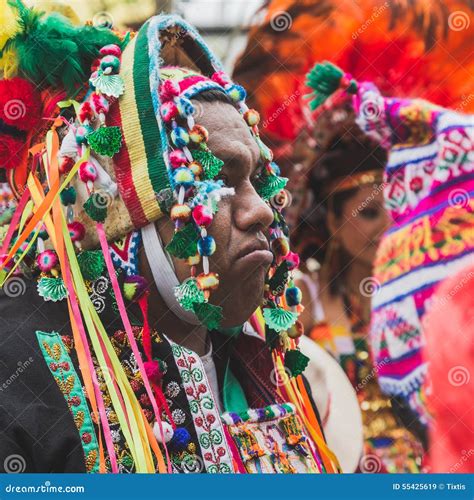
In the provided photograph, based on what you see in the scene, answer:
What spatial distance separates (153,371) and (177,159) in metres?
0.59

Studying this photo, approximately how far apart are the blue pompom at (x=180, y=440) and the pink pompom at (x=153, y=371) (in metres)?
0.15

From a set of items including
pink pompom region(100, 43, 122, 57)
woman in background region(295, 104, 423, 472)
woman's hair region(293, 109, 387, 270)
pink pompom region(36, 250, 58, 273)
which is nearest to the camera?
pink pompom region(36, 250, 58, 273)

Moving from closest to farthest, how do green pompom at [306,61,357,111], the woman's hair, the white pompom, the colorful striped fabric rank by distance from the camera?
1. the white pompom
2. the colorful striped fabric
3. green pompom at [306,61,357,111]
4. the woman's hair

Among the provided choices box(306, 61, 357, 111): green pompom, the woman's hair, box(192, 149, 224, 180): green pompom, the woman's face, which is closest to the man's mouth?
box(192, 149, 224, 180): green pompom

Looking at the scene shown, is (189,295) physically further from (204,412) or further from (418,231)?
(418,231)

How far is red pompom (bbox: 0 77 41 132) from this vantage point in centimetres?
269

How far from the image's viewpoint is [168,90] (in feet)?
8.36

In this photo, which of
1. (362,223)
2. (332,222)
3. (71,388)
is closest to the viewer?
(71,388)

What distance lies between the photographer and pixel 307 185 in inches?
170

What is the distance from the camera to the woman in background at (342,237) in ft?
13.6

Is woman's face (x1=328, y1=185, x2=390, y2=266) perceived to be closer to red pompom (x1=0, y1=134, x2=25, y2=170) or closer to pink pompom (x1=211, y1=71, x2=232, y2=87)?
pink pompom (x1=211, y1=71, x2=232, y2=87)

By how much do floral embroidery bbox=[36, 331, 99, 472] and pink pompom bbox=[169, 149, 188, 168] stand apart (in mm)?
572

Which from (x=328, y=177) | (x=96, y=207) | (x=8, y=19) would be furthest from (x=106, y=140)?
(x=328, y=177)

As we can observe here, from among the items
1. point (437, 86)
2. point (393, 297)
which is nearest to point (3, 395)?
point (393, 297)
